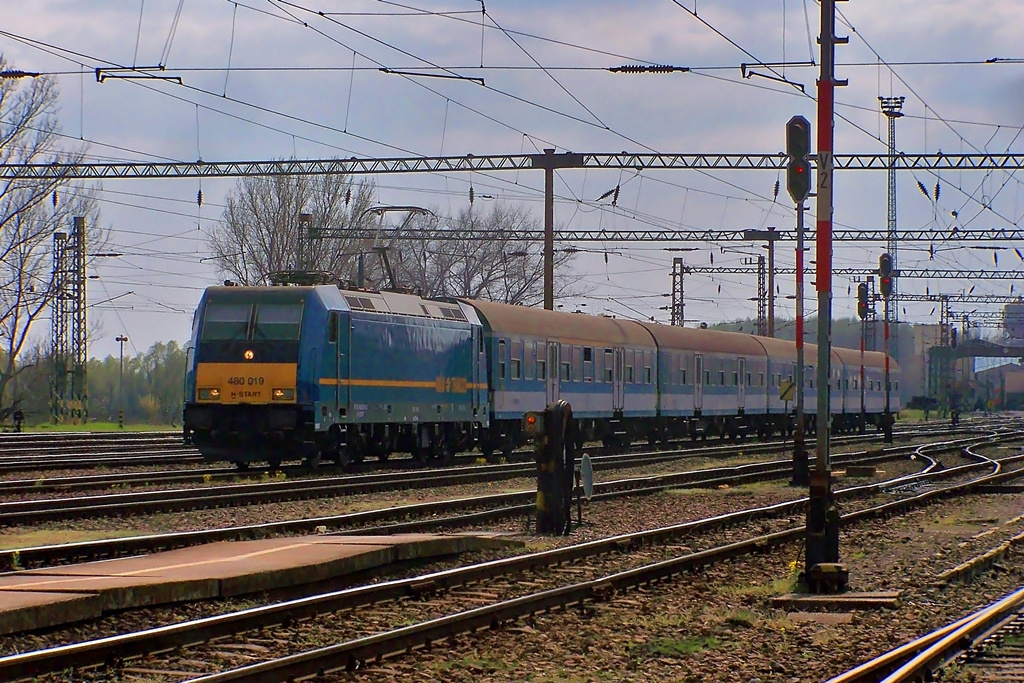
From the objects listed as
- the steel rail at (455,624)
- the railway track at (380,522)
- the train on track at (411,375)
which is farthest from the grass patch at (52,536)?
the train on track at (411,375)

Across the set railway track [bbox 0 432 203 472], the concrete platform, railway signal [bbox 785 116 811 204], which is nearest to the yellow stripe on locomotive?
railway track [bbox 0 432 203 472]

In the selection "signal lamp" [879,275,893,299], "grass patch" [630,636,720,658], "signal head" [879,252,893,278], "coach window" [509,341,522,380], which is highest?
"signal head" [879,252,893,278]

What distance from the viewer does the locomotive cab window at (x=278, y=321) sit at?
25.2 m

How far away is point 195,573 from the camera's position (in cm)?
1155

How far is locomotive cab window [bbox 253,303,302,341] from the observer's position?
25.2 meters

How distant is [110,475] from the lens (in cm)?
2586

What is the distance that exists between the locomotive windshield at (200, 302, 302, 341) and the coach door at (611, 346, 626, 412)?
586 inches

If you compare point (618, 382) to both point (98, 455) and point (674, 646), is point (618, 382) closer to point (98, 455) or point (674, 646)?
point (98, 455)

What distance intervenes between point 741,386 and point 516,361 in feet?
53.0

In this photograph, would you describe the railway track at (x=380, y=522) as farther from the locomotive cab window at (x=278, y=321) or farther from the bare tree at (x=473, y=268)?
the bare tree at (x=473, y=268)

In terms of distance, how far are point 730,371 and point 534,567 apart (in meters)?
33.8

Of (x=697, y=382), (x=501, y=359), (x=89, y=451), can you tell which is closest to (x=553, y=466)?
(x=501, y=359)

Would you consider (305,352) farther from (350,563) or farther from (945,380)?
(945,380)

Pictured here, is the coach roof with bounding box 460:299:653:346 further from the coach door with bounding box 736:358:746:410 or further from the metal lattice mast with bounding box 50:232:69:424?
the metal lattice mast with bounding box 50:232:69:424
